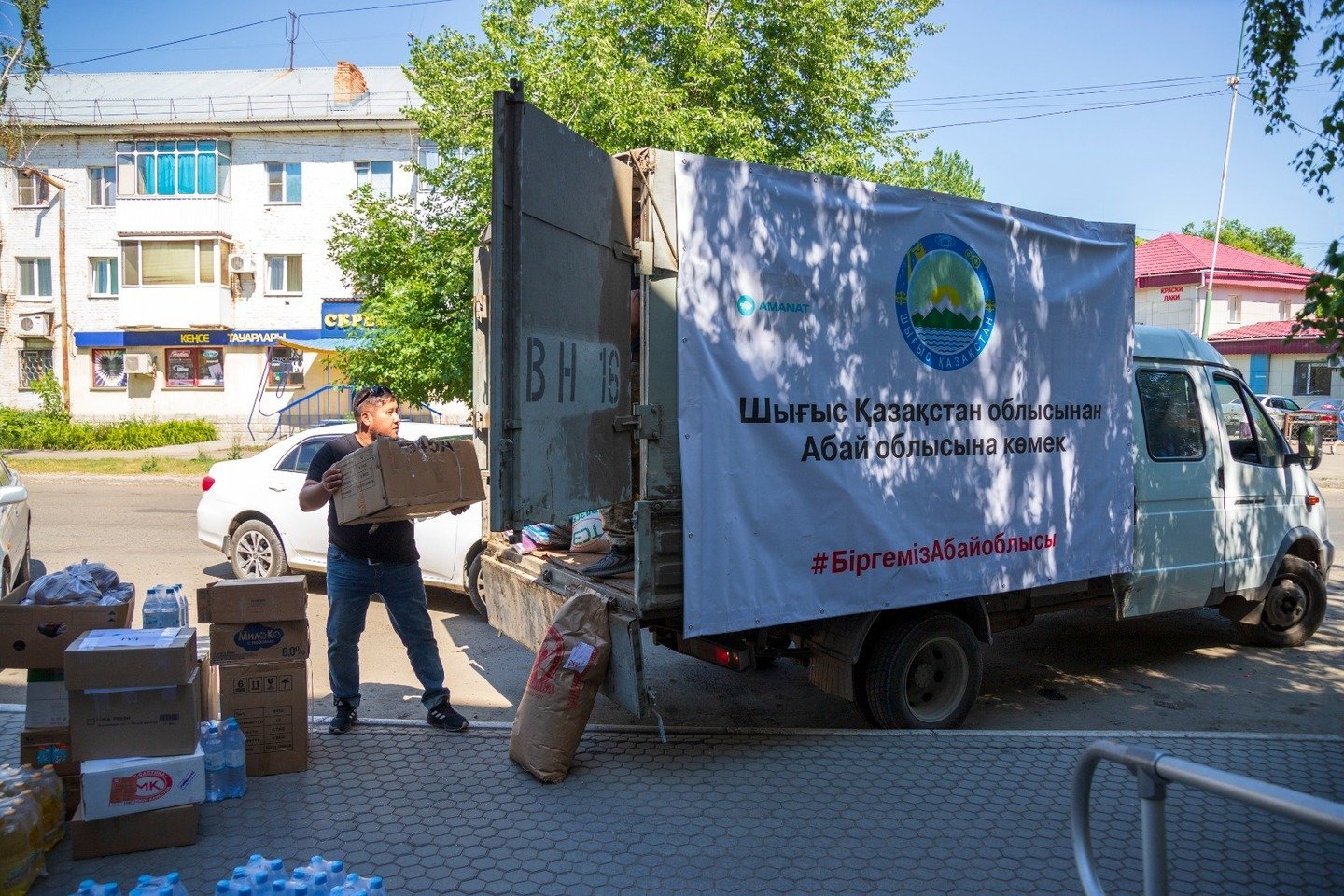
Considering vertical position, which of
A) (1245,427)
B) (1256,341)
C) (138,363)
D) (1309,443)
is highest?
(1256,341)

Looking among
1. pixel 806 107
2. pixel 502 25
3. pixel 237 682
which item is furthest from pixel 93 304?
pixel 237 682

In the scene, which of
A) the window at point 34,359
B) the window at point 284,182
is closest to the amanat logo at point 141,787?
the window at point 284,182

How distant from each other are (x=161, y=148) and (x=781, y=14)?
2478cm

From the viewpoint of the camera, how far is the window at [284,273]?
31875mm

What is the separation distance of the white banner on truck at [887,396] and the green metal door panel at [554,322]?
1.59ft

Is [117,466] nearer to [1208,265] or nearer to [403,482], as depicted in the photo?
[403,482]

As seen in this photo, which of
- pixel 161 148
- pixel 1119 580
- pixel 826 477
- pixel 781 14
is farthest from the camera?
pixel 161 148

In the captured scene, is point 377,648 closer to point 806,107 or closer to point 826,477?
point 826,477

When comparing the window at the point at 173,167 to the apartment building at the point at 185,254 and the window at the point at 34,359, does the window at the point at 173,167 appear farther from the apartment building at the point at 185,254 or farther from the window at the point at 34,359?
the window at the point at 34,359

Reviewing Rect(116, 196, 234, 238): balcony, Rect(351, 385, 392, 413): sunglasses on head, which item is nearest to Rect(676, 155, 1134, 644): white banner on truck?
Rect(351, 385, 392, 413): sunglasses on head

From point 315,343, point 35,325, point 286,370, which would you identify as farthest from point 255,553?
point 35,325

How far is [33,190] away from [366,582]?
114ft

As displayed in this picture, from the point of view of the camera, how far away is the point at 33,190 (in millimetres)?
32656

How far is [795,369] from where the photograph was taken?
4.81 meters
